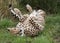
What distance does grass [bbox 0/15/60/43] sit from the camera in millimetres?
4895

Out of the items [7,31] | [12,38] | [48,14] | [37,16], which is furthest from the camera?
[48,14]

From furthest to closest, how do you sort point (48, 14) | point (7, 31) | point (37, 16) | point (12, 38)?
point (48, 14)
point (37, 16)
point (7, 31)
point (12, 38)

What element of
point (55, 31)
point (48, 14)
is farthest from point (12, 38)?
point (48, 14)

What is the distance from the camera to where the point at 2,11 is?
617 centimetres

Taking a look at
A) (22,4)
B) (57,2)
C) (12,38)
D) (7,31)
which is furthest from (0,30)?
(57,2)

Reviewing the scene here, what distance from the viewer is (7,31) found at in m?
5.35

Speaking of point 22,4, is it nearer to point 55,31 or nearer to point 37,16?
point 37,16

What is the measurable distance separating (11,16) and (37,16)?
0.73 meters

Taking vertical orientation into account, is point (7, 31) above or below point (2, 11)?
below

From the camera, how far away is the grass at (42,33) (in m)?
4.89

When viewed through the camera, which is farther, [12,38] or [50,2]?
[50,2]

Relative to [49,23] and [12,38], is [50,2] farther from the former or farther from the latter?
[12,38]

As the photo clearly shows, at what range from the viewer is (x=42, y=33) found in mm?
5336

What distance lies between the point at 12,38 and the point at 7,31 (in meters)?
0.38
